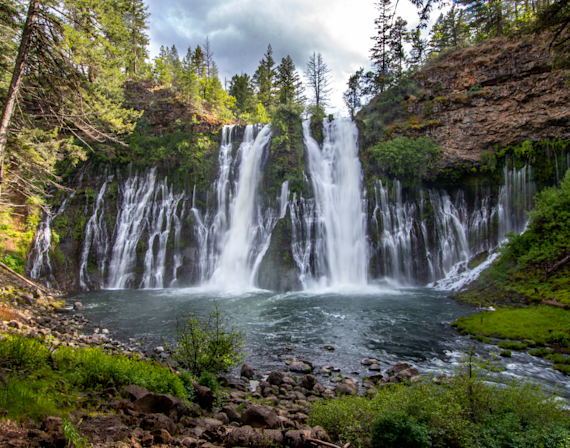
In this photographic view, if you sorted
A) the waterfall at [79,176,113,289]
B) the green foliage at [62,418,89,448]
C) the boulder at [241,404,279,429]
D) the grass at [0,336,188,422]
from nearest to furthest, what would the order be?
the green foliage at [62,418,89,448], the grass at [0,336,188,422], the boulder at [241,404,279,429], the waterfall at [79,176,113,289]

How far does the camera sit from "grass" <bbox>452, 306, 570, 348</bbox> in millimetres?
10391

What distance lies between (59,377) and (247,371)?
4374 mm

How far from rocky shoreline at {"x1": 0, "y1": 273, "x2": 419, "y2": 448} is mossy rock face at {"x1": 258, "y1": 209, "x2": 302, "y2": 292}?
1369cm

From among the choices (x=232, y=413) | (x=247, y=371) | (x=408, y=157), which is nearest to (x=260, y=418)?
(x=232, y=413)

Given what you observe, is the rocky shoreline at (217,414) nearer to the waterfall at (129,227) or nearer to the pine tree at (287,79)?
the waterfall at (129,227)

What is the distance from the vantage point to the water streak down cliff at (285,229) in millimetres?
23547

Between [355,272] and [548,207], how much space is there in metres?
12.4

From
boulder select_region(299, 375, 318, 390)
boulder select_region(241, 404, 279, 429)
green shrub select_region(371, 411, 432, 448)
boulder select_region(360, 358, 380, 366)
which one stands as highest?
green shrub select_region(371, 411, 432, 448)

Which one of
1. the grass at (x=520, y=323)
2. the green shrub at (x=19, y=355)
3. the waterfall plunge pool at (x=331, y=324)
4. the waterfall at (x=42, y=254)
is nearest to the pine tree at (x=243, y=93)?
the waterfall at (x=42, y=254)

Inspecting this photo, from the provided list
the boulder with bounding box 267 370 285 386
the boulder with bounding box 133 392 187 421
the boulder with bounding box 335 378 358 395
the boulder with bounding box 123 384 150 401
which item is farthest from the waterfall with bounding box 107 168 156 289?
the boulder with bounding box 133 392 187 421

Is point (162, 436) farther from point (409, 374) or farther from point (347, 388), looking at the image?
point (409, 374)

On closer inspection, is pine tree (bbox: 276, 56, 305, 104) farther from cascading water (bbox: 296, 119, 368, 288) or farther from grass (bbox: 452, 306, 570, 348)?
grass (bbox: 452, 306, 570, 348)

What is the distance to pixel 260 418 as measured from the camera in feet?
16.1

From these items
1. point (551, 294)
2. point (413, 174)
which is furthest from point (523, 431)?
point (413, 174)
